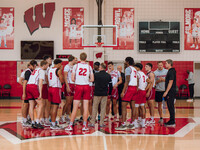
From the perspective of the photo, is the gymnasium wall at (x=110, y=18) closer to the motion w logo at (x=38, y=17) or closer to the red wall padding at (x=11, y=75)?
the motion w logo at (x=38, y=17)

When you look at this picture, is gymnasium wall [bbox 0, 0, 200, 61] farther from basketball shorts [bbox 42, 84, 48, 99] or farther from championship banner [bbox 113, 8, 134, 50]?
basketball shorts [bbox 42, 84, 48, 99]

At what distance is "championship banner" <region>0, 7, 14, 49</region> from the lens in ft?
60.3

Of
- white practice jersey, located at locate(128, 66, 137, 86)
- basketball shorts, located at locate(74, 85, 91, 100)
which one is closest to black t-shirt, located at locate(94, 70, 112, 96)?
basketball shorts, located at locate(74, 85, 91, 100)

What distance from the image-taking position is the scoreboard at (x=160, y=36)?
17969 millimetres

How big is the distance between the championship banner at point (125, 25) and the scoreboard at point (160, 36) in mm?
639

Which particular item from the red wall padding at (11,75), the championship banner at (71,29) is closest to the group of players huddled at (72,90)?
the championship banner at (71,29)

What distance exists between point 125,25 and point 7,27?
287 inches

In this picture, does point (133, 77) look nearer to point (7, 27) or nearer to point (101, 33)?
point (101, 33)

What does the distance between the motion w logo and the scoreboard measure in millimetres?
5707

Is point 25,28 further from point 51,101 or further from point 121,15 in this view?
point 51,101

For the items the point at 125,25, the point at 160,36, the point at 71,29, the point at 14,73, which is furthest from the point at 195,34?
the point at 14,73

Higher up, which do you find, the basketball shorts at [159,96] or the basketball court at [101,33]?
the basketball court at [101,33]

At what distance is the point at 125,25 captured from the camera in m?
18.4

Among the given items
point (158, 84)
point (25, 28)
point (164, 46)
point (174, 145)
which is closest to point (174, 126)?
point (158, 84)
